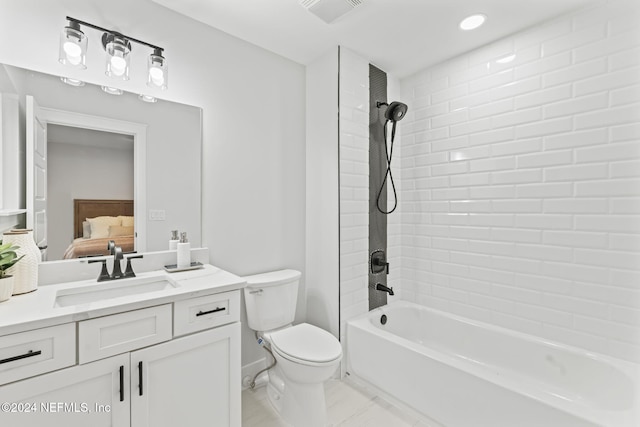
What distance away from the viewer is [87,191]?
1.49 metres

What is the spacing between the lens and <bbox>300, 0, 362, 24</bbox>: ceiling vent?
1657mm

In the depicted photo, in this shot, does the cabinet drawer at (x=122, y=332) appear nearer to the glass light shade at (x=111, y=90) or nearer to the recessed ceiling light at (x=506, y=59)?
the glass light shade at (x=111, y=90)

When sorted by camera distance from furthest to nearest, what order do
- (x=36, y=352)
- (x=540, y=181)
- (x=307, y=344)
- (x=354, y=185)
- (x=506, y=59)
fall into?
(x=354, y=185)
(x=506, y=59)
(x=540, y=181)
(x=307, y=344)
(x=36, y=352)

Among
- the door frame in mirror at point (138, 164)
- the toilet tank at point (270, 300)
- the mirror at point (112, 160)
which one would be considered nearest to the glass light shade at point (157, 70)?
the mirror at point (112, 160)

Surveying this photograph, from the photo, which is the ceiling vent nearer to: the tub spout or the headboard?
the headboard

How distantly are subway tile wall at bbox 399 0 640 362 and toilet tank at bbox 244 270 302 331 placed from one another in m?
1.23

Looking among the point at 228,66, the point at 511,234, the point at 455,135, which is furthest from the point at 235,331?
the point at 455,135

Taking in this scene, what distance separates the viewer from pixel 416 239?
102 inches

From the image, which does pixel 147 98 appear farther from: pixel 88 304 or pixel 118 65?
pixel 88 304

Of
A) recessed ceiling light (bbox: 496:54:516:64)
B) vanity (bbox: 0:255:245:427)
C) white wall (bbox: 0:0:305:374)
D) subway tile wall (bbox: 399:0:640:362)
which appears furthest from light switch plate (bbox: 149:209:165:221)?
recessed ceiling light (bbox: 496:54:516:64)

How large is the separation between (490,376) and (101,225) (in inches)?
85.5

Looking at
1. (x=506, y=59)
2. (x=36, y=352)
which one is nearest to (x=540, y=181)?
(x=506, y=59)

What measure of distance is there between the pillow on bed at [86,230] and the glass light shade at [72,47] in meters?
0.77

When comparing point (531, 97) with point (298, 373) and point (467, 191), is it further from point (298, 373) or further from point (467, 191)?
point (298, 373)
